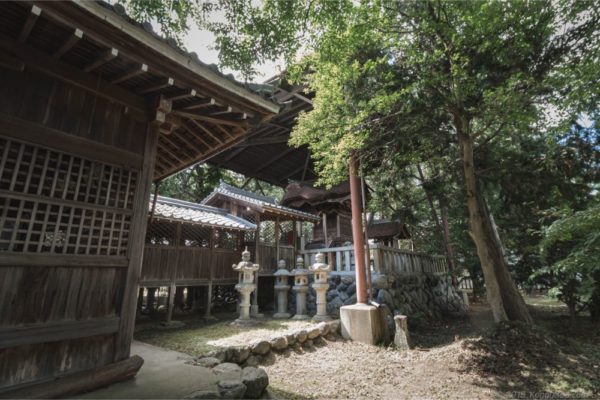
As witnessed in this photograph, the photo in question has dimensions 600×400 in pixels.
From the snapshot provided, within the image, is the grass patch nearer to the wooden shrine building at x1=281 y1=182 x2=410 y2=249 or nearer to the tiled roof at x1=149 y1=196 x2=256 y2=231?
the tiled roof at x1=149 y1=196 x2=256 y2=231

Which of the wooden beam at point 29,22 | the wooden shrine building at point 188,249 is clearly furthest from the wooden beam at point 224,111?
the wooden shrine building at point 188,249

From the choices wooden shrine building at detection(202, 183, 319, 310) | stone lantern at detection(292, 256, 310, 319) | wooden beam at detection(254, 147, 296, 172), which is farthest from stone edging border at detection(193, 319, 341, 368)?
Result: wooden beam at detection(254, 147, 296, 172)

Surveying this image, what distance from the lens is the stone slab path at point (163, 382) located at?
3291mm

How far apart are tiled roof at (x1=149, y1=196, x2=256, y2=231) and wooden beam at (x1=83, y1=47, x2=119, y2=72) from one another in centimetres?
599

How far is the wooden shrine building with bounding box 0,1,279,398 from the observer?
2889 mm

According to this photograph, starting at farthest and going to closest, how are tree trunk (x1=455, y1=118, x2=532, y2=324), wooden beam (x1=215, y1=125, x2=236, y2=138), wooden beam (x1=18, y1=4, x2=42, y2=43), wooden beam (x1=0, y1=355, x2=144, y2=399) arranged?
tree trunk (x1=455, y1=118, x2=532, y2=324) → wooden beam (x1=215, y1=125, x2=236, y2=138) → wooden beam (x1=0, y1=355, x2=144, y2=399) → wooden beam (x1=18, y1=4, x2=42, y2=43)

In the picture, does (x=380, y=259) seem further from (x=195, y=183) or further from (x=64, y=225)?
(x=195, y=183)

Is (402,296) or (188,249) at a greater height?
(188,249)

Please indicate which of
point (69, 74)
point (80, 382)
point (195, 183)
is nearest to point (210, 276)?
point (80, 382)

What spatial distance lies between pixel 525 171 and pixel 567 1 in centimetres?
418

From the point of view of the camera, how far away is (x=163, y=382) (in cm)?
382

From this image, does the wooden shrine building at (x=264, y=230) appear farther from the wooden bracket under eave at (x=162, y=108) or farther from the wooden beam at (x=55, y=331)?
the wooden beam at (x=55, y=331)

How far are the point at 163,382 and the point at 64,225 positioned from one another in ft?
7.57

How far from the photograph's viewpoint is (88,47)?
318 cm
